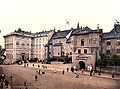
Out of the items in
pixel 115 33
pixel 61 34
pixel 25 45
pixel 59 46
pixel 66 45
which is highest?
pixel 61 34

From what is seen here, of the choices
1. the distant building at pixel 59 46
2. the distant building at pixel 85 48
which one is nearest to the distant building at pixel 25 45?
the distant building at pixel 59 46

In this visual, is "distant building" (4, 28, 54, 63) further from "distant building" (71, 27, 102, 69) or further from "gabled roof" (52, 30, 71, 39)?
"distant building" (71, 27, 102, 69)

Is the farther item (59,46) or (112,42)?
(59,46)

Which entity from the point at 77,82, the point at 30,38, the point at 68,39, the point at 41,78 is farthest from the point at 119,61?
the point at 30,38

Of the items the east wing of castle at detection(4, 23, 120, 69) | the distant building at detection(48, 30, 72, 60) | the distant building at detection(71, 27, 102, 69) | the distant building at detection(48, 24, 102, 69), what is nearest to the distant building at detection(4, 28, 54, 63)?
the east wing of castle at detection(4, 23, 120, 69)

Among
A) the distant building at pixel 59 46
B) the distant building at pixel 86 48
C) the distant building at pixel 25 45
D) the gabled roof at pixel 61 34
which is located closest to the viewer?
the distant building at pixel 86 48

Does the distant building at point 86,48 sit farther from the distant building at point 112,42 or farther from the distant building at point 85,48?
the distant building at point 112,42

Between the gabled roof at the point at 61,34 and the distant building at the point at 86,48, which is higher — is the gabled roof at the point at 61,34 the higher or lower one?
the higher one

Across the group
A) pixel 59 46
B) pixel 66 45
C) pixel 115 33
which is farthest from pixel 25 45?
pixel 115 33

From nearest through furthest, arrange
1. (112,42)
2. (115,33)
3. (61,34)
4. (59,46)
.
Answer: (112,42) → (115,33) → (59,46) → (61,34)

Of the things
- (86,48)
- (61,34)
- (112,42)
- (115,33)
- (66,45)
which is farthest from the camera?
(61,34)

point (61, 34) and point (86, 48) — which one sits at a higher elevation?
point (61, 34)

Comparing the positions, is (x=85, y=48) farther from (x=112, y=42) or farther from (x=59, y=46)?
(x=59, y=46)

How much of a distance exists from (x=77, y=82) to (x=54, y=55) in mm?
40773
